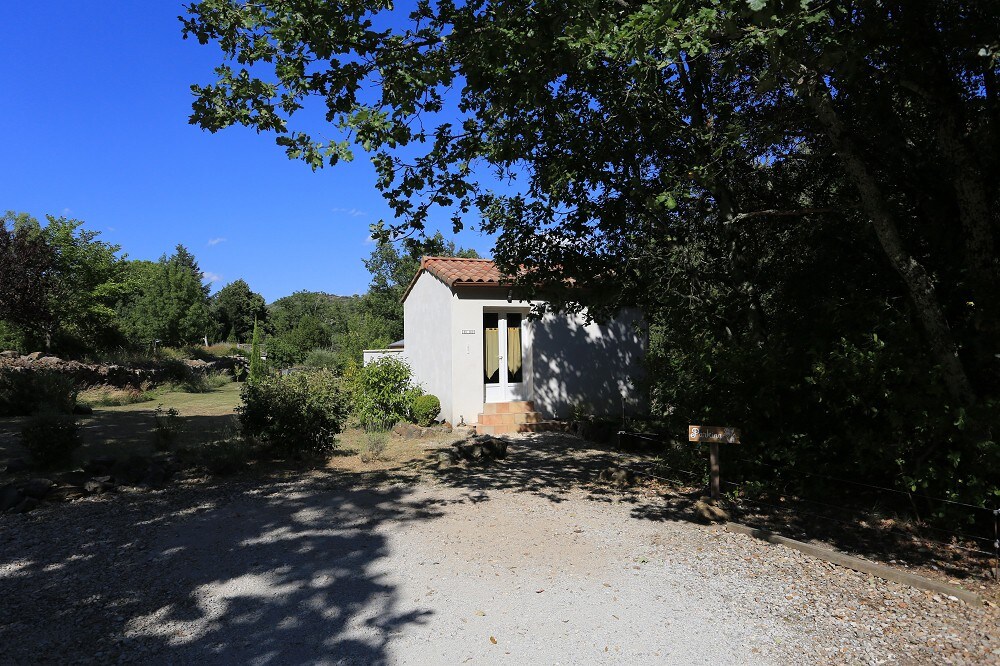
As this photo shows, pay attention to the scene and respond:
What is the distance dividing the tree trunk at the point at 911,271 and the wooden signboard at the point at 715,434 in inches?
75.6

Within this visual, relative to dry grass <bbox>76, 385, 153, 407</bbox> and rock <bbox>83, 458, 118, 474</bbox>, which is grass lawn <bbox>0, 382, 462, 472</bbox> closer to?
rock <bbox>83, 458, 118, 474</bbox>

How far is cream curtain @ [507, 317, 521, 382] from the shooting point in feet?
46.5

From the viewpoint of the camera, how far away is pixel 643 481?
8289 millimetres

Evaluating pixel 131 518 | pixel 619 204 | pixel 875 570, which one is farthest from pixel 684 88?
pixel 131 518

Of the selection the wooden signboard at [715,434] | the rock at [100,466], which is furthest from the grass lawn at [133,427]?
the wooden signboard at [715,434]

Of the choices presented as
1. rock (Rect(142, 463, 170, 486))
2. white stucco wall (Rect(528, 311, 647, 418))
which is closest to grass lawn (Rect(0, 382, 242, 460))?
rock (Rect(142, 463, 170, 486))

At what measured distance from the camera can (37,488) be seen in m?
6.93

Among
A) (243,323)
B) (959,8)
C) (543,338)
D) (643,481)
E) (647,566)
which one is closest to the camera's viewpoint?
(647,566)

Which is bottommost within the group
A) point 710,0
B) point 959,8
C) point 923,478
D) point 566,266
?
point 923,478

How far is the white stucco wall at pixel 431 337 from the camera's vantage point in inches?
539

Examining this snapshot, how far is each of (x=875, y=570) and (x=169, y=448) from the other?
1034 centimetres

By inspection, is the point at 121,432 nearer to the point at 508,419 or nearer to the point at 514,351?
the point at 508,419

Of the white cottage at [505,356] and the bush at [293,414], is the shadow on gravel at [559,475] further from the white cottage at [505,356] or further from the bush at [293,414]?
the white cottage at [505,356]

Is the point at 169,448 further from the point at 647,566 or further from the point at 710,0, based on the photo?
the point at 710,0
